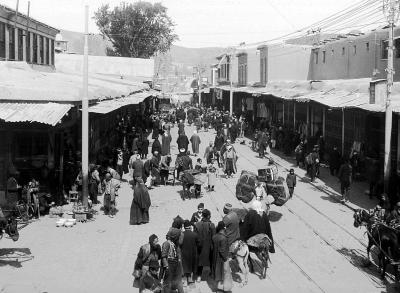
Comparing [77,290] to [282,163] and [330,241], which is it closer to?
[330,241]

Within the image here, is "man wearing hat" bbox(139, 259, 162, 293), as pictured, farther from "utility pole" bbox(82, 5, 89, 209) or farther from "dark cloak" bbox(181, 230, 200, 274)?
"utility pole" bbox(82, 5, 89, 209)

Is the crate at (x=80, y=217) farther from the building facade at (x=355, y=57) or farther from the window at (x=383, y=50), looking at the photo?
the window at (x=383, y=50)

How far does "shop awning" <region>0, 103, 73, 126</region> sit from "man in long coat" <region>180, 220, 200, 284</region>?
593 cm

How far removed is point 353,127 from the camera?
2552 cm

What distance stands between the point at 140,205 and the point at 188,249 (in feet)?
16.4

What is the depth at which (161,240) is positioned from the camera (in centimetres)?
1494

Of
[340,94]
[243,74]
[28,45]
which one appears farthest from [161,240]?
[243,74]

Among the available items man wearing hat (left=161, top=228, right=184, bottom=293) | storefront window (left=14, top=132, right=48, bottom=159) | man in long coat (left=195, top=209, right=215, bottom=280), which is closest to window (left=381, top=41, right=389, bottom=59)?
storefront window (left=14, top=132, right=48, bottom=159)

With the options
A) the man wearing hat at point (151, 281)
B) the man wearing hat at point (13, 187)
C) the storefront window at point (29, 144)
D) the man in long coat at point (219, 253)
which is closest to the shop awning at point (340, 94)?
the man in long coat at point (219, 253)

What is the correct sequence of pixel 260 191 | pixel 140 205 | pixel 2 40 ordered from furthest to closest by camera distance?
pixel 2 40, pixel 140 205, pixel 260 191

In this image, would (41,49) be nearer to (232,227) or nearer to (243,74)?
(232,227)

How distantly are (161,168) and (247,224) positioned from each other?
33.2 feet

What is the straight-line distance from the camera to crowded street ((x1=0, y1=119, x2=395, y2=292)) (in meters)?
11.6

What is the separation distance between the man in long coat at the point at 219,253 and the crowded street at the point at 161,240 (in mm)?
376
